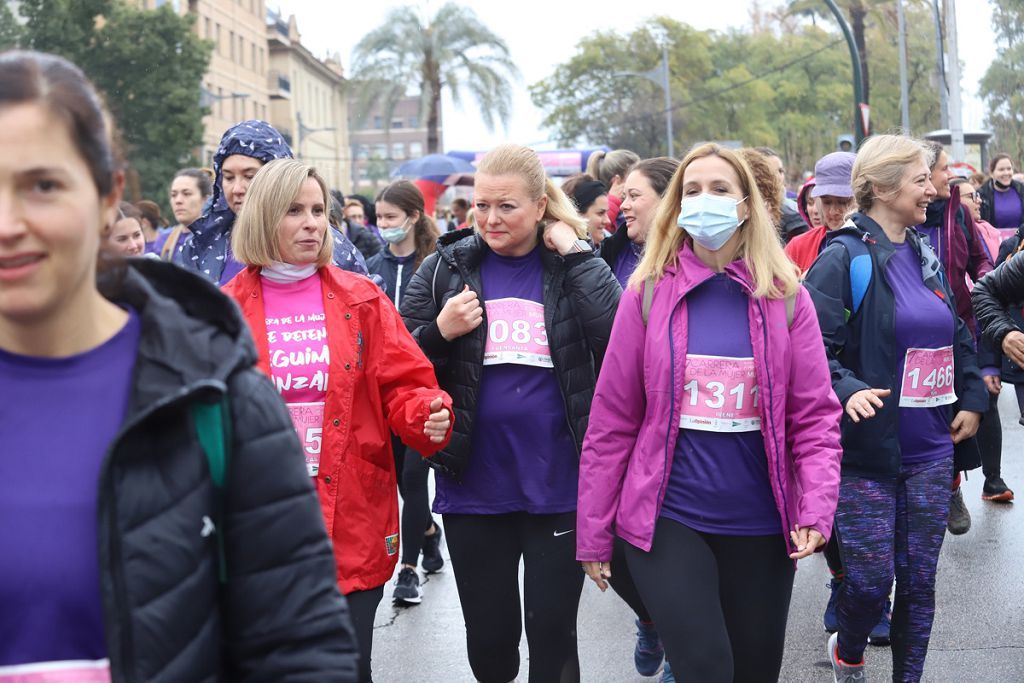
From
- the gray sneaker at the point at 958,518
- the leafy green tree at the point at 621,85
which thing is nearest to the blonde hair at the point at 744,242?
the gray sneaker at the point at 958,518

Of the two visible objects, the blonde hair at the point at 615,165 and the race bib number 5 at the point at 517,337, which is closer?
the race bib number 5 at the point at 517,337

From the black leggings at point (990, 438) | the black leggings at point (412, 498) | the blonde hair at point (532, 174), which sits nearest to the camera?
the blonde hair at point (532, 174)

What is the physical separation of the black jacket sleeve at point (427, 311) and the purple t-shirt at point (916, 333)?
5.45ft

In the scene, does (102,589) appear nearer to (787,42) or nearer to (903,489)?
(903,489)

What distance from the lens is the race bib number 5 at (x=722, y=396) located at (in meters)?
3.93

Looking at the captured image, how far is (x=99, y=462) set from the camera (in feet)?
6.24

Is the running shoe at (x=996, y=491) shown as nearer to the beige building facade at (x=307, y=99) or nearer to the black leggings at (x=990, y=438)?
the black leggings at (x=990, y=438)

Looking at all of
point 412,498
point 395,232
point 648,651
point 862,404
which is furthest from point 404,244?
point 862,404

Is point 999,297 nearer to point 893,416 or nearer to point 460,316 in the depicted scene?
point 893,416

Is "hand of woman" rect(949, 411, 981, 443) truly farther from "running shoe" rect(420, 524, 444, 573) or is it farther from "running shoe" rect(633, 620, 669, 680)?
"running shoe" rect(420, 524, 444, 573)

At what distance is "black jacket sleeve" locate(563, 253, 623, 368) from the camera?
462cm

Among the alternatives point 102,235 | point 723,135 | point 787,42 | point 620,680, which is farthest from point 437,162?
point 787,42

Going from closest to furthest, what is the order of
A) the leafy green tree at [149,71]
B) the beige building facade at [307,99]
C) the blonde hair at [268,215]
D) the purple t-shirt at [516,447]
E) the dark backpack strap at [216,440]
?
1. the dark backpack strap at [216,440]
2. the blonde hair at [268,215]
3. the purple t-shirt at [516,447]
4. the leafy green tree at [149,71]
5. the beige building facade at [307,99]

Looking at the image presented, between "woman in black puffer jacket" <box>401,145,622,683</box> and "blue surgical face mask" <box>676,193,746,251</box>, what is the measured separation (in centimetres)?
60
